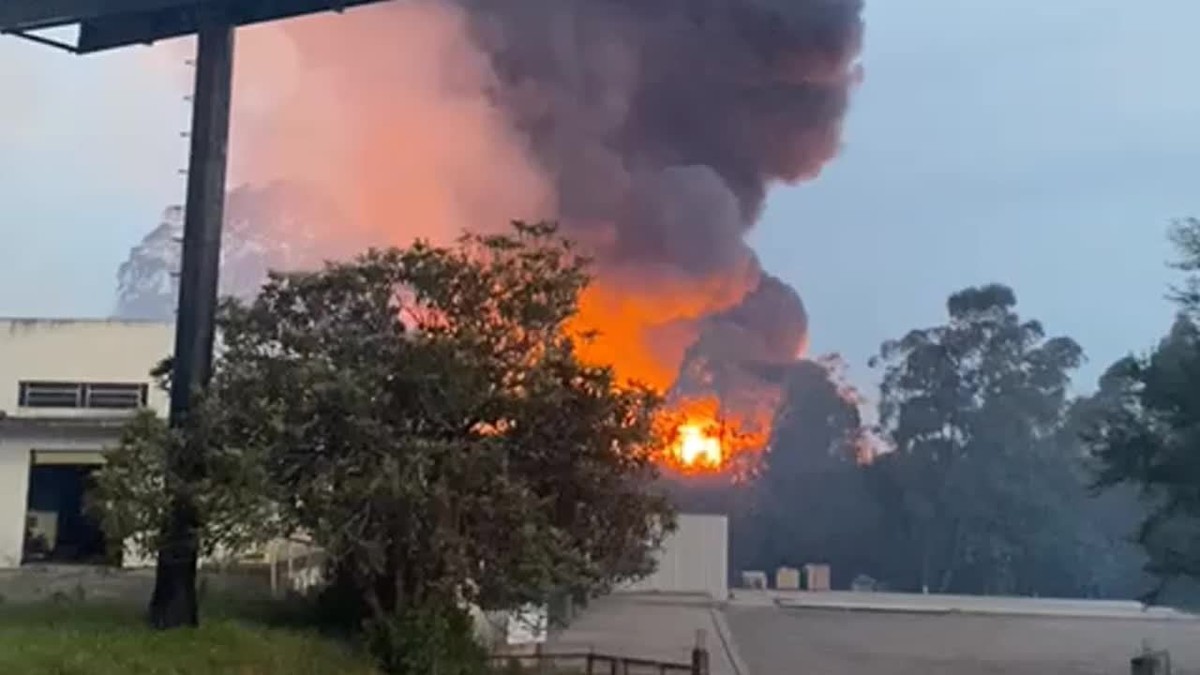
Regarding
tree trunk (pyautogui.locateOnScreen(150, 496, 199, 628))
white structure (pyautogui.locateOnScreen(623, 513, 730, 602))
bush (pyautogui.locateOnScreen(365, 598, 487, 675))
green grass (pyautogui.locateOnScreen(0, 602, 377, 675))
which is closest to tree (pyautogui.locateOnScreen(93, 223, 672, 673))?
bush (pyautogui.locateOnScreen(365, 598, 487, 675))

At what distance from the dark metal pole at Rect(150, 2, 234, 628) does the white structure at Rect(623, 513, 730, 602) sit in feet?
75.3

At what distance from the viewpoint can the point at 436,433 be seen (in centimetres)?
1642

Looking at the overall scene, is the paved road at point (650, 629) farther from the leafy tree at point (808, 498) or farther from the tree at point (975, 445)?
the tree at point (975, 445)

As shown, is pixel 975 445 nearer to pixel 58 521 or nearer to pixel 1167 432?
pixel 1167 432

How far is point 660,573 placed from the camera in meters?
38.6

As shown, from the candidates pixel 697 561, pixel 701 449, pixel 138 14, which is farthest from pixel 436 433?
pixel 701 449

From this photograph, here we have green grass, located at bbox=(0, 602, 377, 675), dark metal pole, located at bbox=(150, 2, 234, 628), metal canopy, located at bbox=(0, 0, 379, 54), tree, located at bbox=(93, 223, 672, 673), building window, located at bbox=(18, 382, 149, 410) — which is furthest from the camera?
building window, located at bbox=(18, 382, 149, 410)

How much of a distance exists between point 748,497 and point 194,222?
130 ft

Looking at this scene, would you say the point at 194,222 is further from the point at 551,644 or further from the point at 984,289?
the point at 984,289

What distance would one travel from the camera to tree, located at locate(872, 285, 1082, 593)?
5394 centimetres

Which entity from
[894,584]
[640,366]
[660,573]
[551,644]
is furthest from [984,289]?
[551,644]

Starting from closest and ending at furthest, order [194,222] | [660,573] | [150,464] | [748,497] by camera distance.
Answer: [150,464] → [194,222] → [660,573] → [748,497]

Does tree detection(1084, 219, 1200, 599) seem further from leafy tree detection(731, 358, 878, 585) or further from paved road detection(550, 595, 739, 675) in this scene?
leafy tree detection(731, 358, 878, 585)

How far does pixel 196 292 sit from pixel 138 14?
3975mm
